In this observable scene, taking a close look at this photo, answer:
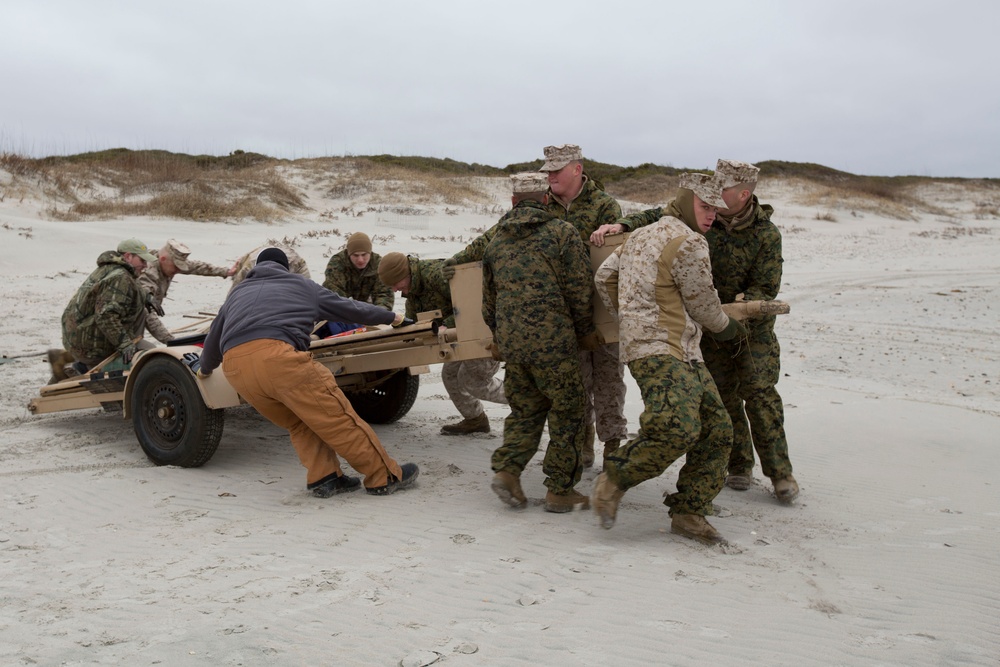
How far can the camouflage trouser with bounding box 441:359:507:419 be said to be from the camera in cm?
698

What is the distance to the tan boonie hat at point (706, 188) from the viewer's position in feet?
15.7

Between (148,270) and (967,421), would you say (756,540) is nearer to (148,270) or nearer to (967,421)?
(967,421)

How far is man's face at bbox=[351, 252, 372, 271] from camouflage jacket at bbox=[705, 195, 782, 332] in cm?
333

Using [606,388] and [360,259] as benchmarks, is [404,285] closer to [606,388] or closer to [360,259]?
[360,259]

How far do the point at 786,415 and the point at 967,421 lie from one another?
1.58 m

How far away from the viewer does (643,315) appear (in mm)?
4746

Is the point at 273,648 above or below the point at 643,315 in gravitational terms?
below

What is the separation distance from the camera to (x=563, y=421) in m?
5.29

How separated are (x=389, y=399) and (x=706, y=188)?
12.8 ft

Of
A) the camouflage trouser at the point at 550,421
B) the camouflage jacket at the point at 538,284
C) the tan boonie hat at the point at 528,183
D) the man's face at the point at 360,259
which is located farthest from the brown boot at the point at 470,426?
the tan boonie hat at the point at 528,183

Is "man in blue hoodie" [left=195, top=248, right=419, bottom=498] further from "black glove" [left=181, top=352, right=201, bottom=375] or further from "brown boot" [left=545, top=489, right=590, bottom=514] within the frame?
"brown boot" [left=545, top=489, right=590, bottom=514]

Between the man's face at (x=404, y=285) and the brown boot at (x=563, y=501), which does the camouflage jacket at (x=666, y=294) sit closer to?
the brown boot at (x=563, y=501)

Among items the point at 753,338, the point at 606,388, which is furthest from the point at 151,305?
the point at 753,338

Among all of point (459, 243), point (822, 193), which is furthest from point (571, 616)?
point (822, 193)
